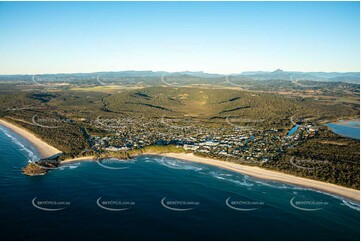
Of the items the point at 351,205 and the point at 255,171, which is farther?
the point at 255,171

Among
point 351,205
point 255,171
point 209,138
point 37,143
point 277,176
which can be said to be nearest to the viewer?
point 351,205

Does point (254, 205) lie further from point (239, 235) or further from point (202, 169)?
point (202, 169)

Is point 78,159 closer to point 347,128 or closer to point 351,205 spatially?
point 351,205

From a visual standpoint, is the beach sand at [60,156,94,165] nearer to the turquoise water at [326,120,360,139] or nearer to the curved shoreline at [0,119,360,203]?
the curved shoreline at [0,119,360,203]

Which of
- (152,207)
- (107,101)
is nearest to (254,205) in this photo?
(152,207)

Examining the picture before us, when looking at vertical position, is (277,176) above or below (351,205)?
above

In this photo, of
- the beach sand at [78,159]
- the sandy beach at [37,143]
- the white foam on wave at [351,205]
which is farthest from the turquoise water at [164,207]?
the sandy beach at [37,143]

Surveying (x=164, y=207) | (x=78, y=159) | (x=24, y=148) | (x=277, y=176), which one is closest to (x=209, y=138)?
(x=277, y=176)
